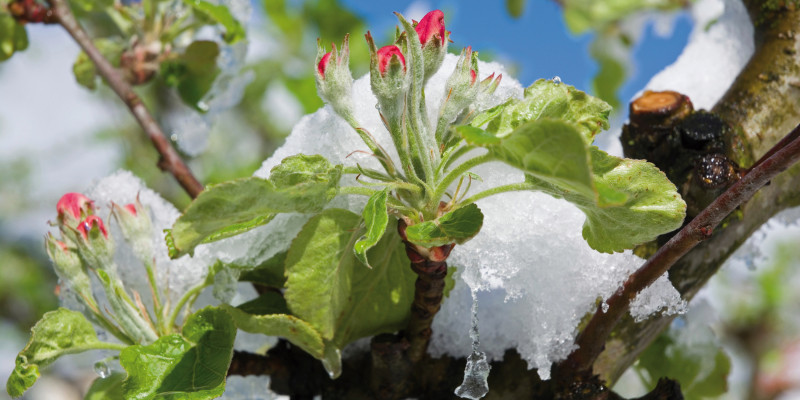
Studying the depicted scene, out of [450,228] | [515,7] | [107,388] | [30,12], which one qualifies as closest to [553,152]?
[450,228]

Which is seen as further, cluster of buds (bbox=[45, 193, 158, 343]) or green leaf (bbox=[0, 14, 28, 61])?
green leaf (bbox=[0, 14, 28, 61])

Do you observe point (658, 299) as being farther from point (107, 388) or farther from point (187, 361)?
point (107, 388)

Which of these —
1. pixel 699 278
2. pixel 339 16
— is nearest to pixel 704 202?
pixel 699 278

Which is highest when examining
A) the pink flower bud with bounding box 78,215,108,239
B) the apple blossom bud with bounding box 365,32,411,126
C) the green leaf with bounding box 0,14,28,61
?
the green leaf with bounding box 0,14,28,61

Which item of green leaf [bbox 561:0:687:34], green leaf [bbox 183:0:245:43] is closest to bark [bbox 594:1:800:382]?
green leaf [bbox 183:0:245:43]

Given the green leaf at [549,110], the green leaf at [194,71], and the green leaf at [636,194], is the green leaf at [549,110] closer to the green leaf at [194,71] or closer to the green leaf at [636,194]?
the green leaf at [636,194]

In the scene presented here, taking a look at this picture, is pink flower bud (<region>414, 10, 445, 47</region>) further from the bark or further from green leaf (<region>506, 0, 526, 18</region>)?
green leaf (<region>506, 0, 526, 18</region>)

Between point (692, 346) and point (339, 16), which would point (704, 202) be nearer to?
point (692, 346)
